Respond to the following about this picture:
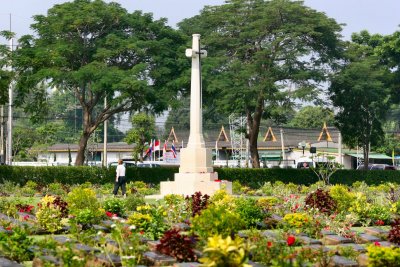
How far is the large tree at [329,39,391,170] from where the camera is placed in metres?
45.3

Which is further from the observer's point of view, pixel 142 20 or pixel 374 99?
pixel 374 99

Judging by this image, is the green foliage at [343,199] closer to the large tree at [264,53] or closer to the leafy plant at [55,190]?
the leafy plant at [55,190]

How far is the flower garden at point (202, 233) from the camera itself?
446 inches

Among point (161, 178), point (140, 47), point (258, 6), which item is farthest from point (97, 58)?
point (258, 6)

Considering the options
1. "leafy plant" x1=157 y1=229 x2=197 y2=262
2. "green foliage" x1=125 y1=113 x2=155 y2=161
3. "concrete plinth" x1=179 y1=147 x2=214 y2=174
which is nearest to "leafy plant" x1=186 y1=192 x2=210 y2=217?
"leafy plant" x1=157 y1=229 x2=197 y2=262

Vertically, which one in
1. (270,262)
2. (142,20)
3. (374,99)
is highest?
(142,20)

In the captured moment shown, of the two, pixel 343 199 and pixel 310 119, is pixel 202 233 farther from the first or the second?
pixel 310 119

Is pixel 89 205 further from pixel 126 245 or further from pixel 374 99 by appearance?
pixel 374 99

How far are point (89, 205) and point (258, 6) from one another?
2913cm

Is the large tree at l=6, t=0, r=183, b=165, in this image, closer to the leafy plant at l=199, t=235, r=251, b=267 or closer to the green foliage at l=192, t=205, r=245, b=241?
the green foliage at l=192, t=205, r=245, b=241

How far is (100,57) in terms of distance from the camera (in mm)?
40344

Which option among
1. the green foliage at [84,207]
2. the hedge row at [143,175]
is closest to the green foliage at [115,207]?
the green foliage at [84,207]

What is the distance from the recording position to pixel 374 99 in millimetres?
46281

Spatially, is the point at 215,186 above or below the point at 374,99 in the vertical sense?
below
